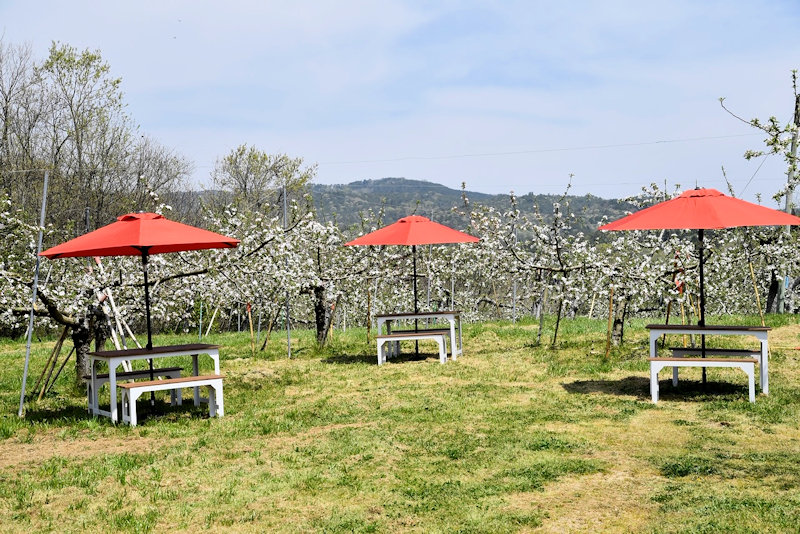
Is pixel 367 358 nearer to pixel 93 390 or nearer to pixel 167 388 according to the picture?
pixel 93 390

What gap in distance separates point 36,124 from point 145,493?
949 inches

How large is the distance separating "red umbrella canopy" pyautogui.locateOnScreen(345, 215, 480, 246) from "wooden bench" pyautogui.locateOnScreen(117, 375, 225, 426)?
425cm

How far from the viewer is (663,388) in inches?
382

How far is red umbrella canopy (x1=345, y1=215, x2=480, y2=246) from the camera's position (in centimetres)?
1229

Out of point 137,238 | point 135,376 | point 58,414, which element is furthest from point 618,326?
point 58,414

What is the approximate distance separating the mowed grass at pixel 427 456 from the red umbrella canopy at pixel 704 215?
1972mm

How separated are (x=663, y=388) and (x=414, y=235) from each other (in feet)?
14.9

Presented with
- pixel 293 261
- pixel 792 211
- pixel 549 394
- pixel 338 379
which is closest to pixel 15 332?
pixel 293 261

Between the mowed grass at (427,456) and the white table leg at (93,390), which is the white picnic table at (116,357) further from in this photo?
the mowed grass at (427,456)

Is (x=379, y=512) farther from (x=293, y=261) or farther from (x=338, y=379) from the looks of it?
(x=293, y=261)

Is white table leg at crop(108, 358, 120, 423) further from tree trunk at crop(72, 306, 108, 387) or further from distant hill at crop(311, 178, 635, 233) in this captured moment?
distant hill at crop(311, 178, 635, 233)

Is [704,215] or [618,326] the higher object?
[704,215]

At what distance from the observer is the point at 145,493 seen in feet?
19.2

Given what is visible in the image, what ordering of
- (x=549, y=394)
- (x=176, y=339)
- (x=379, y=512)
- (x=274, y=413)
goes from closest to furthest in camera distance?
(x=379, y=512), (x=274, y=413), (x=549, y=394), (x=176, y=339)
